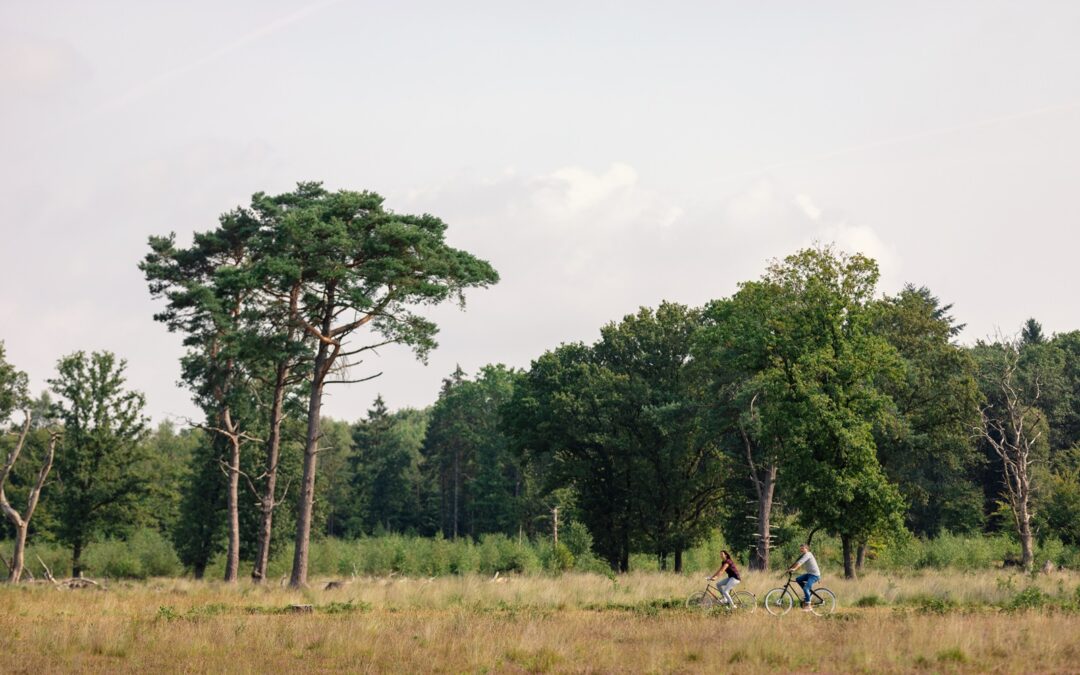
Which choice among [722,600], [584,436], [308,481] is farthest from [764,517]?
[308,481]

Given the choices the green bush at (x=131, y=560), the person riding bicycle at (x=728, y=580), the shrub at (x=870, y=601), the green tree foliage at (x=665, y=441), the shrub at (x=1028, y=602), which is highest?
the green tree foliage at (x=665, y=441)

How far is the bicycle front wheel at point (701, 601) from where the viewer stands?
27423 millimetres

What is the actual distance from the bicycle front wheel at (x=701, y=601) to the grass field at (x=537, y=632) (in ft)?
1.20

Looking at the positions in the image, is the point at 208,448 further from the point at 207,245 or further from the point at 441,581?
the point at 441,581

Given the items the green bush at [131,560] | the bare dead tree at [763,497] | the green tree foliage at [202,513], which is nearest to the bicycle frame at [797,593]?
the bare dead tree at [763,497]

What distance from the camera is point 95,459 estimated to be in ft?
175

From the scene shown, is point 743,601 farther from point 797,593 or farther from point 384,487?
point 384,487

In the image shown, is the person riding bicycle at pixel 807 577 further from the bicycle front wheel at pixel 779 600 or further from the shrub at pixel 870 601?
the shrub at pixel 870 601

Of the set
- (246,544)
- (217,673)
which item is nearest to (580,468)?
(246,544)

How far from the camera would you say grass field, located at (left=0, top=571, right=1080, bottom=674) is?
18312 mm

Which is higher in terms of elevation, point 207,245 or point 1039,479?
point 207,245

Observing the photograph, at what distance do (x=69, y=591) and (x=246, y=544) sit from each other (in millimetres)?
21177

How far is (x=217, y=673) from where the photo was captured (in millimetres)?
17016

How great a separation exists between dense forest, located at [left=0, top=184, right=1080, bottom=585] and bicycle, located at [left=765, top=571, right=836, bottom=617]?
240 inches
